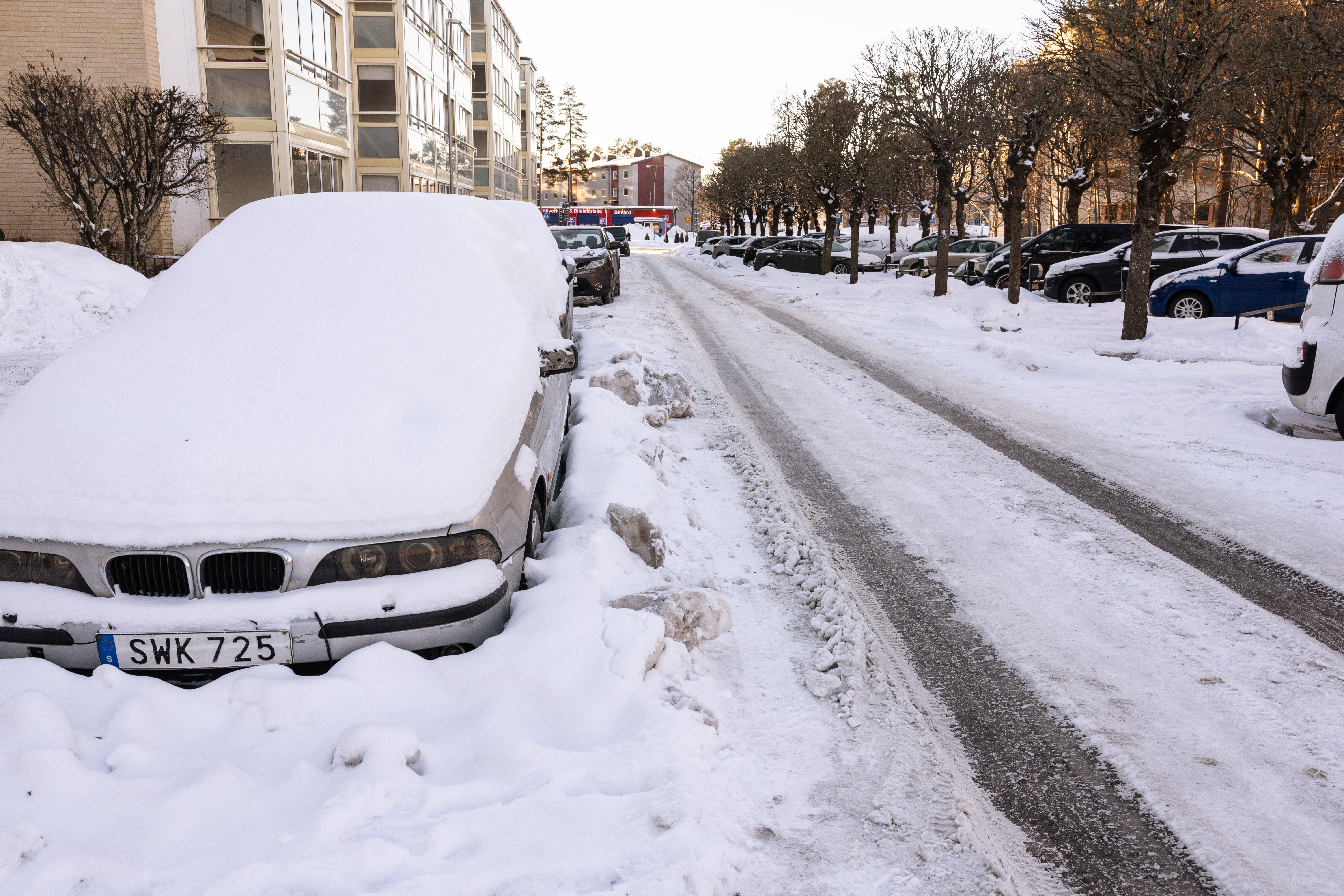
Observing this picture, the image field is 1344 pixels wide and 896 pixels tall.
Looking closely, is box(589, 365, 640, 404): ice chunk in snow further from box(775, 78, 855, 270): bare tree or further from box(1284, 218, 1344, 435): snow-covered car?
box(775, 78, 855, 270): bare tree

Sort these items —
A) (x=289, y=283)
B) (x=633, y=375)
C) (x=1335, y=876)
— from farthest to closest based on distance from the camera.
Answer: (x=633, y=375) < (x=289, y=283) < (x=1335, y=876)

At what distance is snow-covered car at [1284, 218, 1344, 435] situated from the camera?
7137 mm

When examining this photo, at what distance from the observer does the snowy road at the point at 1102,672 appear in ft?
8.76

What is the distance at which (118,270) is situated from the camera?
1298 centimetres

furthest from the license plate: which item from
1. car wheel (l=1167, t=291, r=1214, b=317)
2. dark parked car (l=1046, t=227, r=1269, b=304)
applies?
dark parked car (l=1046, t=227, r=1269, b=304)

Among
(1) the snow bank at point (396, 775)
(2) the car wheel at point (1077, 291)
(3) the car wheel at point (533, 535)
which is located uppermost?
(2) the car wheel at point (1077, 291)

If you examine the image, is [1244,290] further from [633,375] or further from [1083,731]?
[1083,731]

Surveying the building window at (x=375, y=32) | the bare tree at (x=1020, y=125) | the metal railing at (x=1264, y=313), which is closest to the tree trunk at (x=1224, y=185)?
the bare tree at (x=1020, y=125)

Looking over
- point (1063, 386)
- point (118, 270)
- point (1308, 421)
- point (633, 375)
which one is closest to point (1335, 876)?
point (633, 375)

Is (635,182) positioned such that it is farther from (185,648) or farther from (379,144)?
(185,648)

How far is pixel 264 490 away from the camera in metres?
2.98

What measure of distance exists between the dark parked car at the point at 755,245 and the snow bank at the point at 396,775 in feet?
116

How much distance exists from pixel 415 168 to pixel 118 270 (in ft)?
77.2

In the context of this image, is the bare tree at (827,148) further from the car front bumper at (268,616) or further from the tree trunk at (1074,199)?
the car front bumper at (268,616)
